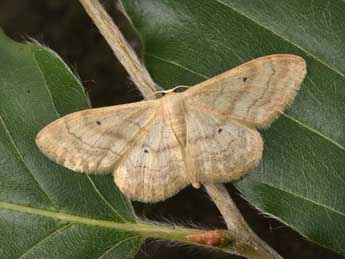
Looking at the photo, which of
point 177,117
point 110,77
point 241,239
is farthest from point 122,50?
point 110,77

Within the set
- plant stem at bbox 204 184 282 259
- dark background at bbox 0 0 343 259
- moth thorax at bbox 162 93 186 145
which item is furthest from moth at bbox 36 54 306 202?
dark background at bbox 0 0 343 259

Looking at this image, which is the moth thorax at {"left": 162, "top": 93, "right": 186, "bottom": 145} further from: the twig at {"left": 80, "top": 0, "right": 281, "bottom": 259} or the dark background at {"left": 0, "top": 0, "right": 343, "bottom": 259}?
the dark background at {"left": 0, "top": 0, "right": 343, "bottom": 259}

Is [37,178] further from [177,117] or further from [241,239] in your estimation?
[241,239]

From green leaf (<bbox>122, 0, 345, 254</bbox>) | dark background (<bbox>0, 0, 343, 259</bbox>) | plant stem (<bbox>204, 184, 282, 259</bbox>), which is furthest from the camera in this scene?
dark background (<bbox>0, 0, 343, 259</bbox>)

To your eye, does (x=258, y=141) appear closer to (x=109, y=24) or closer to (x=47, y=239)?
(x=109, y=24)

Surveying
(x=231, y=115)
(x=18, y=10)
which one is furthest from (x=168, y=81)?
(x=18, y=10)

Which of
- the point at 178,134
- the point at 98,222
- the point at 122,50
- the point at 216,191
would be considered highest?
the point at 122,50
